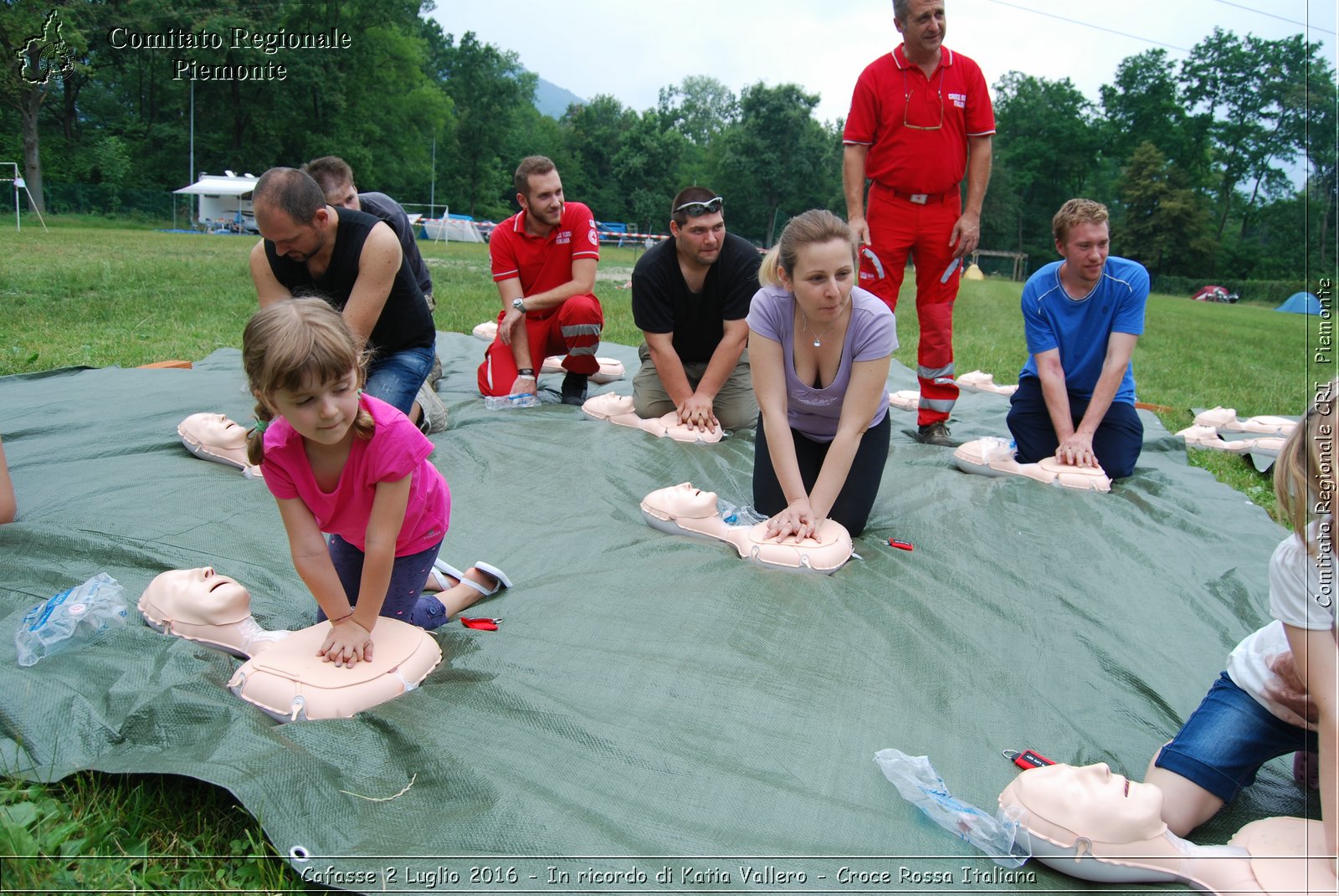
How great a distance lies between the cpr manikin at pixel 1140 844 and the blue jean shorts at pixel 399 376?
2852mm

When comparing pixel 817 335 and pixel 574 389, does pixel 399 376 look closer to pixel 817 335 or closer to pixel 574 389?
pixel 574 389

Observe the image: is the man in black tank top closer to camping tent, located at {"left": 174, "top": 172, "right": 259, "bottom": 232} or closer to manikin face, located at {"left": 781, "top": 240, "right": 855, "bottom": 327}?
manikin face, located at {"left": 781, "top": 240, "right": 855, "bottom": 327}

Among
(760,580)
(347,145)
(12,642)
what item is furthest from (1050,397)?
(347,145)

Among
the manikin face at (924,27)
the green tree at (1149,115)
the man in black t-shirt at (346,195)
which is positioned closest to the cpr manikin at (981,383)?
the manikin face at (924,27)

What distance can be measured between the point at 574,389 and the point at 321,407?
3176 millimetres

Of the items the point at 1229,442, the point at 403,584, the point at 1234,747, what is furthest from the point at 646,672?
the point at 1229,442

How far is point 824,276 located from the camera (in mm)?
2715

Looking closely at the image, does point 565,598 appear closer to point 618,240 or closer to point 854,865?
point 854,865

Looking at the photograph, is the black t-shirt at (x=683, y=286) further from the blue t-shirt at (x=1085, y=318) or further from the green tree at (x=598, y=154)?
the green tree at (x=598, y=154)

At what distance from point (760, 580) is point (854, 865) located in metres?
1.06

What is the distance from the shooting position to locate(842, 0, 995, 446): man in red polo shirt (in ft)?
14.0

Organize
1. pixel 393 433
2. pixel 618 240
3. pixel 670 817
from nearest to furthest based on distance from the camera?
pixel 670 817 → pixel 393 433 → pixel 618 240

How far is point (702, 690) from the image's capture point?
1.95 m

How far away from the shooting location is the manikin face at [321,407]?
5.76ft
